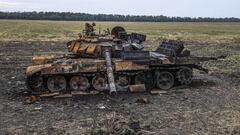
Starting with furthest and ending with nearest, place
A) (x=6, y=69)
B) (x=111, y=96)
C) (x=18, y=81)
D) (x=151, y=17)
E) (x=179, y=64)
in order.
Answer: (x=151, y=17), (x=6, y=69), (x=18, y=81), (x=179, y=64), (x=111, y=96)

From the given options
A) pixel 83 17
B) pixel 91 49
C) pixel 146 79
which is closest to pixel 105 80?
pixel 91 49

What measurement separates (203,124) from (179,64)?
23.3 feet

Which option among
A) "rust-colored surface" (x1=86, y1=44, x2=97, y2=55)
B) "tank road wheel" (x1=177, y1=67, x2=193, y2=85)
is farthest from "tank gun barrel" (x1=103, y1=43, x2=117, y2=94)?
"tank road wheel" (x1=177, y1=67, x2=193, y2=85)

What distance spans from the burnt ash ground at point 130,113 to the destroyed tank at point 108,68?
0.79 m

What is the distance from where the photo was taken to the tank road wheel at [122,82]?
2160cm

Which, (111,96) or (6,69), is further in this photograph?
(6,69)

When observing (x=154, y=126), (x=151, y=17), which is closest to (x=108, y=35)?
(x=154, y=126)

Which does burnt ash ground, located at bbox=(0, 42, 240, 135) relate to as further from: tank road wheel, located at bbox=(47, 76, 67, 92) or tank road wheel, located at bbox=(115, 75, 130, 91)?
tank road wheel, located at bbox=(47, 76, 67, 92)

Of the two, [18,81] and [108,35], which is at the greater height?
[108,35]

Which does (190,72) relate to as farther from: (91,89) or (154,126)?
(154,126)

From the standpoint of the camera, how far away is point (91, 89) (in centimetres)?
2156

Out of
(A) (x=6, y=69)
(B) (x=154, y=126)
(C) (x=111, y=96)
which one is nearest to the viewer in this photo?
(B) (x=154, y=126)

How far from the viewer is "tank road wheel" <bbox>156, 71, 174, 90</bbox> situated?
22141mm

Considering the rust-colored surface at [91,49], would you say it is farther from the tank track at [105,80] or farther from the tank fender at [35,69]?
the tank fender at [35,69]
